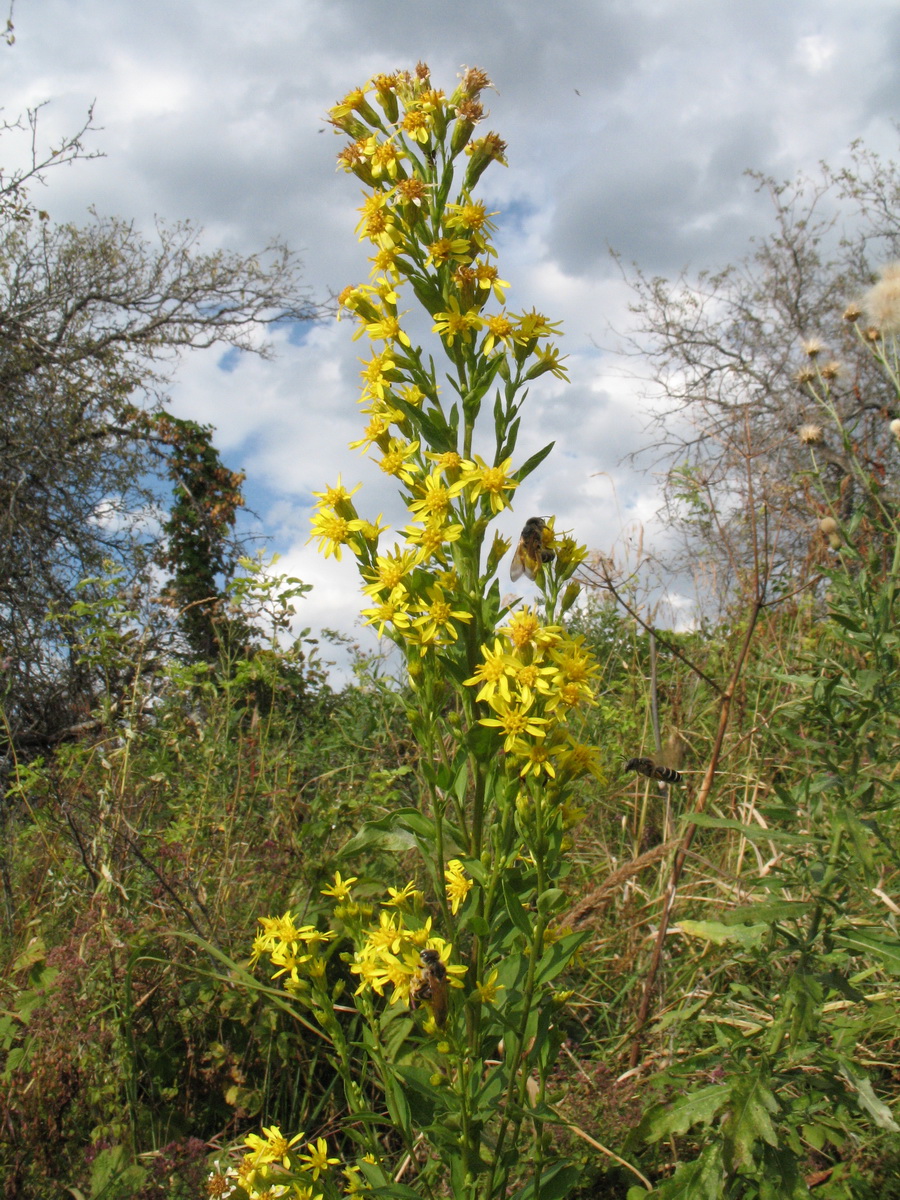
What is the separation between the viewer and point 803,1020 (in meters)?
1.38

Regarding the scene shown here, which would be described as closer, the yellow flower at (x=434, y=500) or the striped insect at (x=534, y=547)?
the yellow flower at (x=434, y=500)

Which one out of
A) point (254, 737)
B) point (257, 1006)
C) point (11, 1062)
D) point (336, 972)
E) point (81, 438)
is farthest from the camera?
point (81, 438)

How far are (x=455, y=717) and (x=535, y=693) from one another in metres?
0.17

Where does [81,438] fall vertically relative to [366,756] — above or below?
above

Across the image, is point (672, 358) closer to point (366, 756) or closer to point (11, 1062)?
point (366, 756)

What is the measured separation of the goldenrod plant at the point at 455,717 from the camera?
1338 mm

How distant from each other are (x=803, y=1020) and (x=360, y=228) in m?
1.67

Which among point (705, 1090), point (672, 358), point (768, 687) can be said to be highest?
point (672, 358)

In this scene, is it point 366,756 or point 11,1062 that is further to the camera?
point 366,756

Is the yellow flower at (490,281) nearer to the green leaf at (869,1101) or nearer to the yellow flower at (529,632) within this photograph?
the yellow flower at (529,632)

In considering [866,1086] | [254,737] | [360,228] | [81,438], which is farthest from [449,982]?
[81,438]

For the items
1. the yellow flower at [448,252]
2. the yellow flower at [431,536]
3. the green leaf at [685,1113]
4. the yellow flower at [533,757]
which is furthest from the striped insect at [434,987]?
the yellow flower at [448,252]

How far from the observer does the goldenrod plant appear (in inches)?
52.7

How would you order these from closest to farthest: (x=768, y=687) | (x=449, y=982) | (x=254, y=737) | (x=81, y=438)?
(x=449, y=982) < (x=254, y=737) < (x=768, y=687) < (x=81, y=438)
